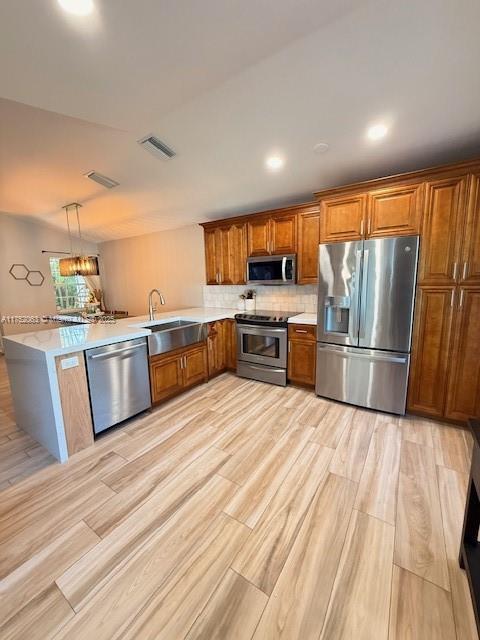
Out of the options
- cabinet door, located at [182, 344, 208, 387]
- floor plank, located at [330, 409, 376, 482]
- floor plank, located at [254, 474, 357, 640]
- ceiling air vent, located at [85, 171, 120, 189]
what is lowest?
floor plank, located at [254, 474, 357, 640]

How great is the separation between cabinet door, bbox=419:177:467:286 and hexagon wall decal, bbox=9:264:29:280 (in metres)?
7.06

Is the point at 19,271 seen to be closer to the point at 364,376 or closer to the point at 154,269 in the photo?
the point at 154,269

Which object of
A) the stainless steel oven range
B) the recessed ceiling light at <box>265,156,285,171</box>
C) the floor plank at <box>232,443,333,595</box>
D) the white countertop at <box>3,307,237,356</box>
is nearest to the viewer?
the floor plank at <box>232,443,333,595</box>

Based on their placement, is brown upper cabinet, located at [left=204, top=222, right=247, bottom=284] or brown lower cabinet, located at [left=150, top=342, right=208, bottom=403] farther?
brown upper cabinet, located at [left=204, top=222, right=247, bottom=284]

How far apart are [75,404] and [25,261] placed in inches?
201

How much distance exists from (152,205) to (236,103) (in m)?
2.47

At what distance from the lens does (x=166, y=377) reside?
3.01 meters

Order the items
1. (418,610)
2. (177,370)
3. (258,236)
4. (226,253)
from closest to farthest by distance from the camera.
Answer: (418,610)
(177,370)
(258,236)
(226,253)

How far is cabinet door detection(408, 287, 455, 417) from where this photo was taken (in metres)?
2.36

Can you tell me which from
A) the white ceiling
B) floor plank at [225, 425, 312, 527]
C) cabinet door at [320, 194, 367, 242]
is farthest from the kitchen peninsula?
cabinet door at [320, 194, 367, 242]

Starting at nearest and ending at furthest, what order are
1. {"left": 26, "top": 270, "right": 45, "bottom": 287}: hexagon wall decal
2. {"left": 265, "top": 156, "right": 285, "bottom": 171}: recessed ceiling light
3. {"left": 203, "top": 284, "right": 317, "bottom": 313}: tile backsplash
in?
1. {"left": 265, "top": 156, "right": 285, "bottom": 171}: recessed ceiling light
2. {"left": 203, "top": 284, "right": 317, "bottom": 313}: tile backsplash
3. {"left": 26, "top": 270, "right": 45, "bottom": 287}: hexagon wall decal

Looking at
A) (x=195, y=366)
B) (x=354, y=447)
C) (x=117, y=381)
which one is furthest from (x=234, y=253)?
(x=354, y=447)

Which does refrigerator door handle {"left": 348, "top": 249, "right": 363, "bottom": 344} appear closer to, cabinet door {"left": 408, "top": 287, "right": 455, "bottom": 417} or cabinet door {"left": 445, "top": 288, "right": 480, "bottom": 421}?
cabinet door {"left": 408, "top": 287, "right": 455, "bottom": 417}

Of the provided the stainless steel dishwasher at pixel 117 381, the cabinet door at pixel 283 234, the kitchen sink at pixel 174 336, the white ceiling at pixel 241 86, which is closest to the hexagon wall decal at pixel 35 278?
the white ceiling at pixel 241 86
